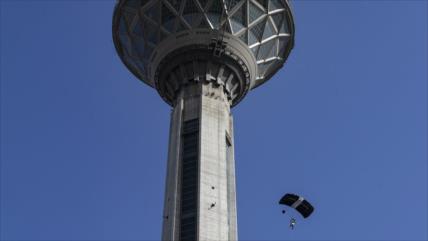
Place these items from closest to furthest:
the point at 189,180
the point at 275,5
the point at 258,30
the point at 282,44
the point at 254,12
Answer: the point at 189,180 < the point at 254,12 < the point at 258,30 < the point at 275,5 < the point at 282,44

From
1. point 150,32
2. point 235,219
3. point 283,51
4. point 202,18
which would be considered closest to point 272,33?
point 283,51

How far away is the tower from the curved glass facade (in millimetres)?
116

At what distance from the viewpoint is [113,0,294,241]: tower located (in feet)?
204

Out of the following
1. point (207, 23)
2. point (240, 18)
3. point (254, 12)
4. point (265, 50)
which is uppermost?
point (254, 12)

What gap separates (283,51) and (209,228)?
31338 millimetres

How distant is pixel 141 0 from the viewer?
252 feet

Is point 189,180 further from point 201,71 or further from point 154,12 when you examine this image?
point 154,12

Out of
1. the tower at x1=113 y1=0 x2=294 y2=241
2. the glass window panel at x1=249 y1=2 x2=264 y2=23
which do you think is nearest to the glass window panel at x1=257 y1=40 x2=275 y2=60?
the tower at x1=113 y1=0 x2=294 y2=241

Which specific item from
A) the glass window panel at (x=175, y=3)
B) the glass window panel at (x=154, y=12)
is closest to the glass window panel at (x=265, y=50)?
the glass window panel at (x=175, y=3)

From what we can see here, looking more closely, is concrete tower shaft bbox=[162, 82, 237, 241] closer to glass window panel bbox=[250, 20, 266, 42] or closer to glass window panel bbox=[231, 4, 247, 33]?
glass window panel bbox=[231, 4, 247, 33]

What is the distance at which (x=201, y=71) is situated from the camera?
73562mm

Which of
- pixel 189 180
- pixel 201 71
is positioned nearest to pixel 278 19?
pixel 201 71

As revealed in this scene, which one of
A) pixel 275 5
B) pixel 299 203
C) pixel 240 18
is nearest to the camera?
pixel 299 203

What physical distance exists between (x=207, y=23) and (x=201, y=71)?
18.6 ft
